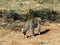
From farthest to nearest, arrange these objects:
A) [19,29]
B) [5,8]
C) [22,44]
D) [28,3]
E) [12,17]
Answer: [28,3]
[5,8]
[12,17]
[19,29]
[22,44]

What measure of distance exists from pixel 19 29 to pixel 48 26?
1.50 metres

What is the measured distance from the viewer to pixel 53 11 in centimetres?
1748

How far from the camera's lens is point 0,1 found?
68.0 feet

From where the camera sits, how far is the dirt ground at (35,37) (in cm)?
1061

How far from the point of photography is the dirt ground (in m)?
10.6

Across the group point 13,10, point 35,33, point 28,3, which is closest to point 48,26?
point 35,33

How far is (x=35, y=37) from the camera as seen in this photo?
1126 centimetres

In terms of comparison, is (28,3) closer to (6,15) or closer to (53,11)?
(53,11)

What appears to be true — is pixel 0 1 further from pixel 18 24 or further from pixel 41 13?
pixel 18 24

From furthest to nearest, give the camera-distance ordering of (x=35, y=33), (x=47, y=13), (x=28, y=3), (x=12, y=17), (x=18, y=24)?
1. (x=28, y=3)
2. (x=47, y=13)
3. (x=12, y=17)
4. (x=18, y=24)
5. (x=35, y=33)

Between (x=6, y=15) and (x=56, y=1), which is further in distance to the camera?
(x=56, y=1)

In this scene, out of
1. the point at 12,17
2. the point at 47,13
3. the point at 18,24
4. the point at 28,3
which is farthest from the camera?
the point at 28,3

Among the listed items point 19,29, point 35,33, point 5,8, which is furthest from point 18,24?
point 5,8

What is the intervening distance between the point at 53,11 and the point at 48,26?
451 centimetres
